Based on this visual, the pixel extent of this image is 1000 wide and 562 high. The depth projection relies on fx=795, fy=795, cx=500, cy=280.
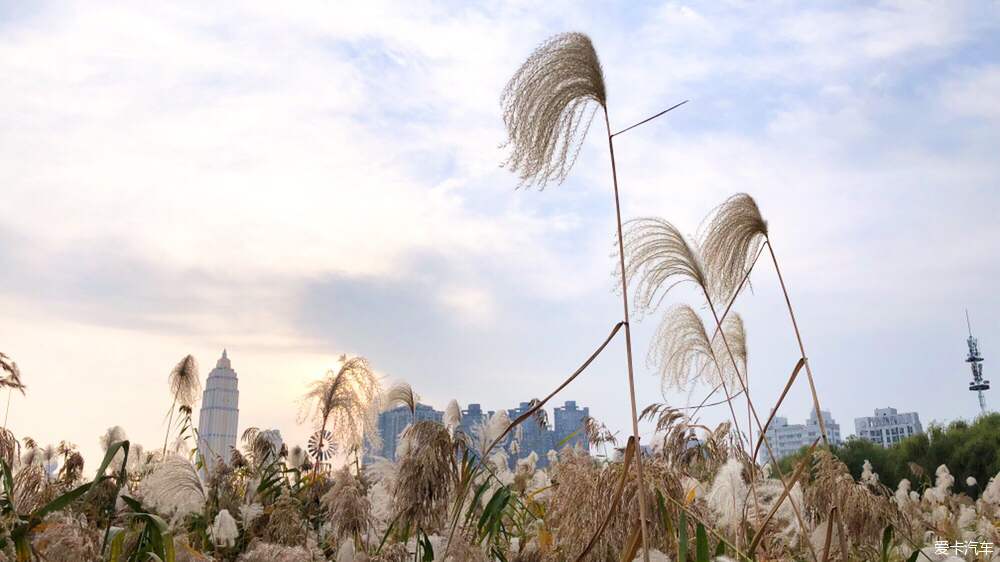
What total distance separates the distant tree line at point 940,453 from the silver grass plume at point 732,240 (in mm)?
28272

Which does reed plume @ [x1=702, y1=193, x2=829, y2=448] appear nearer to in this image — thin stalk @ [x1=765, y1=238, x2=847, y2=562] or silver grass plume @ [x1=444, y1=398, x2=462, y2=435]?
thin stalk @ [x1=765, y1=238, x2=847, y2=562]

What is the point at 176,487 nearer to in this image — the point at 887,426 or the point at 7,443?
the point at 7,443

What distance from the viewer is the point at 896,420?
12938cm

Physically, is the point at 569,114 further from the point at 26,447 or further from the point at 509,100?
the point at 26,447

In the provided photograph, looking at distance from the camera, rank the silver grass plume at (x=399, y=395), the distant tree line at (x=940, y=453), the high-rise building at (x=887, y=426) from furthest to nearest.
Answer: the high-rise building at (x=887, y=426) < the distant tree line at (x=940, y=453) < the silver grass plume at (x=399, y=395)

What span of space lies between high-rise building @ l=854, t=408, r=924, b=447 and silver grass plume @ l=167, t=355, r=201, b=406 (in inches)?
4638

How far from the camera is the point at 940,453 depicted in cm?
3288

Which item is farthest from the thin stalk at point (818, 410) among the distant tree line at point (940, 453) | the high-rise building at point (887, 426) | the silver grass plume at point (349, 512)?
the high-rise building at point (887, 426)

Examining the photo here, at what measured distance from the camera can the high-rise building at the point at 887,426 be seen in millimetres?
116750

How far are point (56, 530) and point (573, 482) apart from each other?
1.78 m

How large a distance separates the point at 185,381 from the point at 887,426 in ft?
439

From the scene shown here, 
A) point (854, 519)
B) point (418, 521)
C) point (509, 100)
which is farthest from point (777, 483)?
point (509, 100)

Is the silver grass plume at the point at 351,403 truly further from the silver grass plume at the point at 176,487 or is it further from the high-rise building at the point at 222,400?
the high-rise building at the point at 222,400

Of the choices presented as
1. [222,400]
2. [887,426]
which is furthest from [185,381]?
[887,426]
